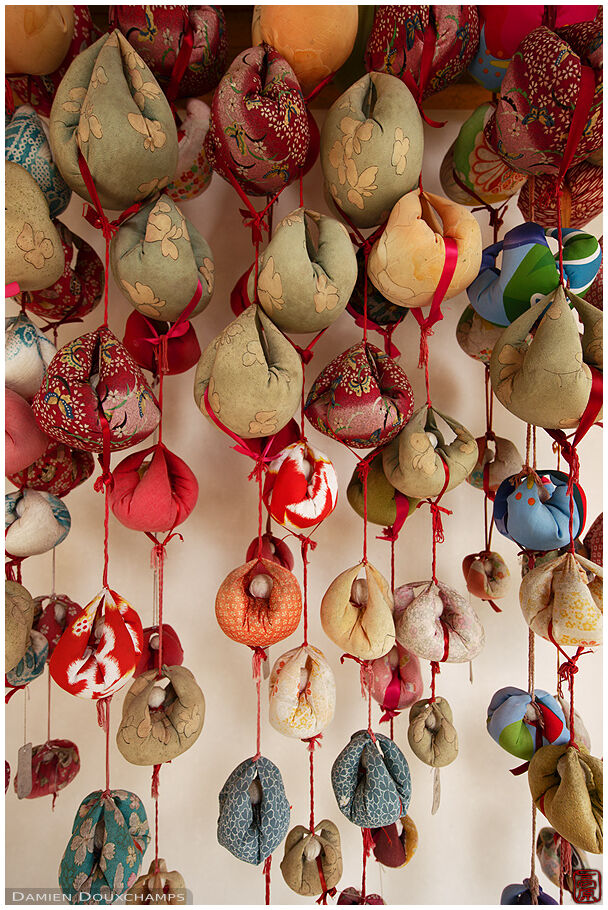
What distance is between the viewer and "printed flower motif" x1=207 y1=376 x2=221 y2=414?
579 millimetres

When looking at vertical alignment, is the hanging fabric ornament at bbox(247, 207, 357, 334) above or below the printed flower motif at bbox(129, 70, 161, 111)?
below

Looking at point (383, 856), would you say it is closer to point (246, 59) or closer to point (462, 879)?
point (462, 879)

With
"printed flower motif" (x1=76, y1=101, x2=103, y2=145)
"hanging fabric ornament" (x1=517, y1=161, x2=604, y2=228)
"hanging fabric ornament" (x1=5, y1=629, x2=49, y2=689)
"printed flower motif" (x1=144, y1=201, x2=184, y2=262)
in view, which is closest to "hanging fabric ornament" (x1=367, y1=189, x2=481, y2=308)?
"hanging fabric ornament" (x1=517, y1=161, x2=604, y2=228)

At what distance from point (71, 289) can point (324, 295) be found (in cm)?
34

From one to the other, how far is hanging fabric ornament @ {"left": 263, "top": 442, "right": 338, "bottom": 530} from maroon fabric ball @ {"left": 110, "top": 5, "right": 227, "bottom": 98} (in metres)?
0.50

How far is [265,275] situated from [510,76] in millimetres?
358

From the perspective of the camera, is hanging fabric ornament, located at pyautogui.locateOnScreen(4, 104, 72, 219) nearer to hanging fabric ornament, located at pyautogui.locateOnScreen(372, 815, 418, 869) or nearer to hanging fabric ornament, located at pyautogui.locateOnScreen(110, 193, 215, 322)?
hanging fabric ornament, located at pyautogui.locateOnScreen(110, 193, 215, 322)

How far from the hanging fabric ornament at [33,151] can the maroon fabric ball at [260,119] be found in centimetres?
21

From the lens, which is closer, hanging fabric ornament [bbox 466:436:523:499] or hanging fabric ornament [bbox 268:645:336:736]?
hanging fabric ornament [bbox 268:645:336:736]

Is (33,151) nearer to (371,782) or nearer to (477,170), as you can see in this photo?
(477,170)

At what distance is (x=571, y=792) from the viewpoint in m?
0.59

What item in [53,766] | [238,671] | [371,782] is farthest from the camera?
[238,671]

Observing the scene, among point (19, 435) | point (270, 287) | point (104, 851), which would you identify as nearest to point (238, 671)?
point (104, 851)

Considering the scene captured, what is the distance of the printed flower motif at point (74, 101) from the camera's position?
0.59 m
